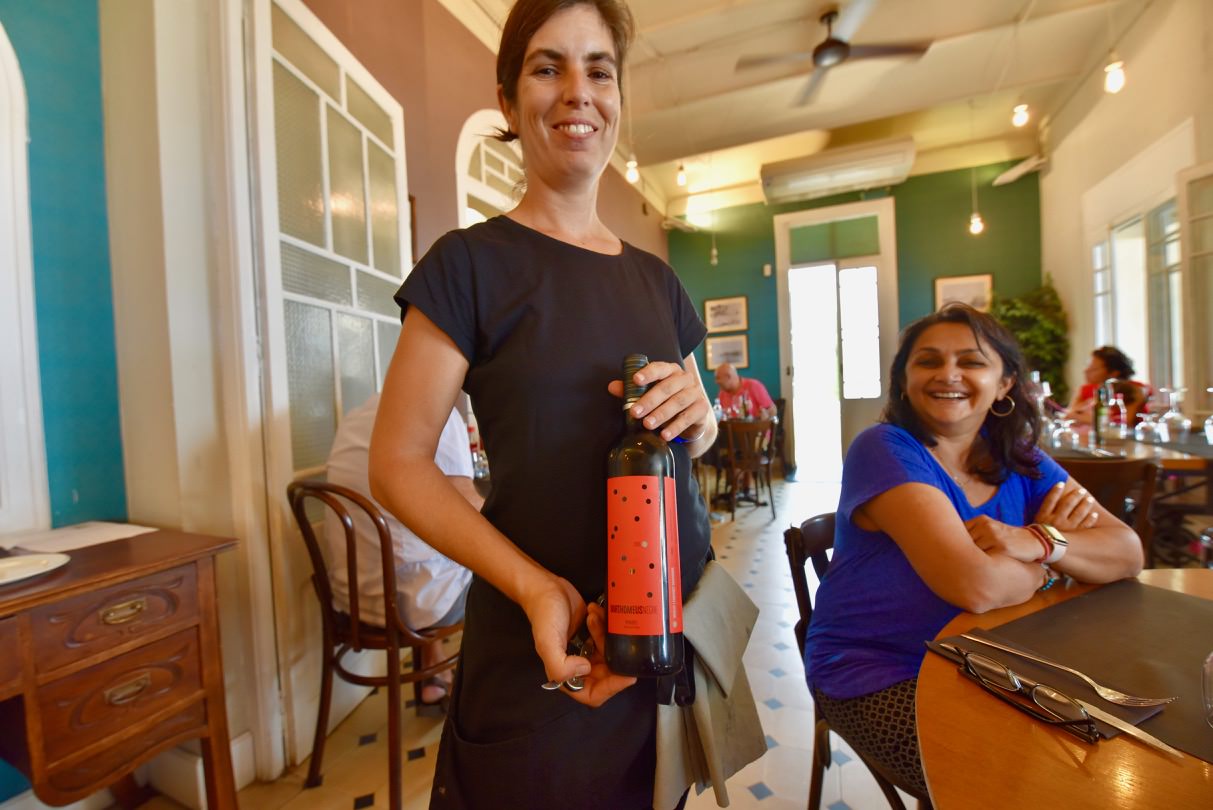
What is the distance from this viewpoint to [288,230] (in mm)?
1883

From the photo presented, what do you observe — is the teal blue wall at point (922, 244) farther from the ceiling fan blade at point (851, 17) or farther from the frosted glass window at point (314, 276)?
the frosted glass window at point (314, 276)

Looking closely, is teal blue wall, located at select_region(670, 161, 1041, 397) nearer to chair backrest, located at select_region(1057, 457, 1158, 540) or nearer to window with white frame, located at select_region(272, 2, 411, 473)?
chair backrest, located at select_region(1057, 457, 1158, 540)

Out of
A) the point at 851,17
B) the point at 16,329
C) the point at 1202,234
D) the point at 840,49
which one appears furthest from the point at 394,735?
the point at 1202,234

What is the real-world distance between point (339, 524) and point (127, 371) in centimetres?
83

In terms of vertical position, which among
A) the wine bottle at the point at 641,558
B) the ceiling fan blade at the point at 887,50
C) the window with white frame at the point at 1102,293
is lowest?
the wine bottle at the point at 641,558

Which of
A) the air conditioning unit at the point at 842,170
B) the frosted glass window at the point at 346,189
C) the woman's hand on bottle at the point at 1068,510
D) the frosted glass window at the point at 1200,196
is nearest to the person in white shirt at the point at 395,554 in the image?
the frosted glass window at the point at 346,189

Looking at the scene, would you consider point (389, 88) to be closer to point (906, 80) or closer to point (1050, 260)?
point (906, 80)

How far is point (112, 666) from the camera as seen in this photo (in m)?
1.19

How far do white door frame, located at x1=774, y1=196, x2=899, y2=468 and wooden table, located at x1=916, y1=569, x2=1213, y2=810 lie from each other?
710cm

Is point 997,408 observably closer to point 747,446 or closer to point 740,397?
point 747,446

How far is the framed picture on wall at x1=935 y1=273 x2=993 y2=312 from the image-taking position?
6957 mm

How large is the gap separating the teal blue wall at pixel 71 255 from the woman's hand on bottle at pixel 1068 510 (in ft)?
8.60

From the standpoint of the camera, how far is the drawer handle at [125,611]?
3.86 feet

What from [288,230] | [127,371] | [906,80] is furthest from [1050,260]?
[127,371]
